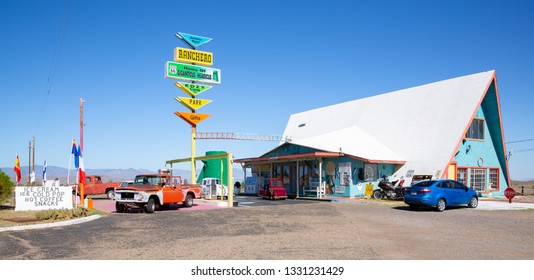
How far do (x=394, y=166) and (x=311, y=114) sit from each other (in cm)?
1742

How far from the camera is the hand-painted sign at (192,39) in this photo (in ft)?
101

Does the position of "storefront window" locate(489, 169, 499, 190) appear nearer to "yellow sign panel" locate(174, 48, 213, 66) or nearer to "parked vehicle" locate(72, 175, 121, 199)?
"yellow sign panel" locate(174, 48, 213, 66)

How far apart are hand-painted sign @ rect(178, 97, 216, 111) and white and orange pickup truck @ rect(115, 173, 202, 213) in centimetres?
836

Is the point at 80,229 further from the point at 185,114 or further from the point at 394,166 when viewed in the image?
the point at 394,166

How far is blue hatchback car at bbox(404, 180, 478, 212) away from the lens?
2033 cm

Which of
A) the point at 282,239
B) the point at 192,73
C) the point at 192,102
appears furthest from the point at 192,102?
the point at 282,239

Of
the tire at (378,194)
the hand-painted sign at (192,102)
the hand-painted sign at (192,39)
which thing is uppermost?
the hand-painted sign at (192,39)

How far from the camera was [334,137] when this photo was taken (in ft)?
117

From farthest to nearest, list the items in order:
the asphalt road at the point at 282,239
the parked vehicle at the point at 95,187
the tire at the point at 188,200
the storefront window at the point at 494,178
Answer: the parked vehicle at the point at 95,187
the storefront window at the point at 494,178
the tire at the point at 188,200
the asphalt road at the point at 282,239

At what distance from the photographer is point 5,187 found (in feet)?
73.6

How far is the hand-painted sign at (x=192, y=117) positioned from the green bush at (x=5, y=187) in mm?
10742

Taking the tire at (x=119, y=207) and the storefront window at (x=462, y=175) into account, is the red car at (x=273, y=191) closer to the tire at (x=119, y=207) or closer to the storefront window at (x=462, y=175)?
the tire at (x=119, y=207)

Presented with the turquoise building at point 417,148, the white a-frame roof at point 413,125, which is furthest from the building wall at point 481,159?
the white a-frame roof at point 413,125

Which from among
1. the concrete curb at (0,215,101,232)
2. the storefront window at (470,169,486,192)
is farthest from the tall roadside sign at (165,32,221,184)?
the storefront window at (470,169,486,192)
